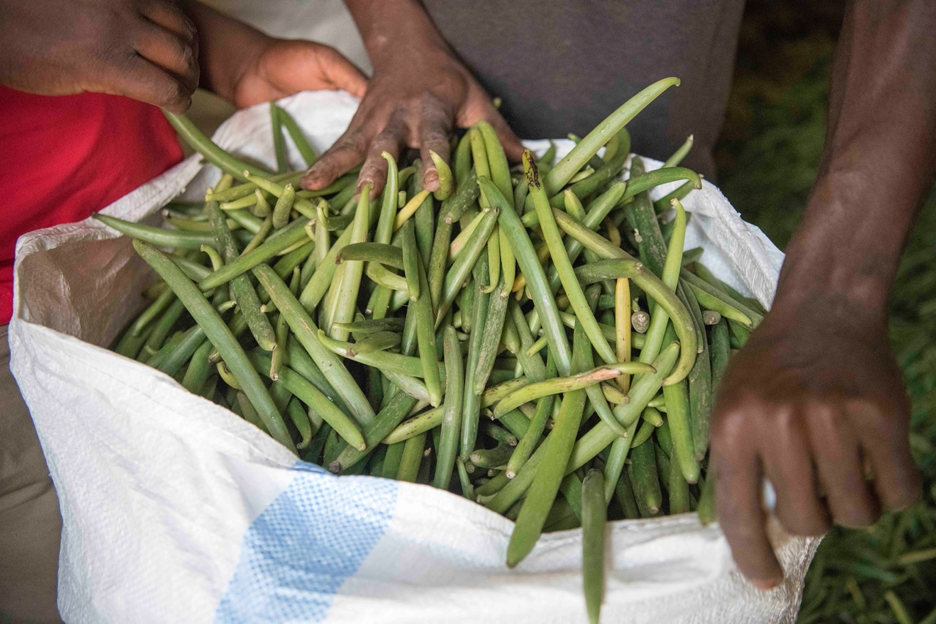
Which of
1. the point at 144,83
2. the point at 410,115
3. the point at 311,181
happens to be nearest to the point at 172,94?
the point at 144,83

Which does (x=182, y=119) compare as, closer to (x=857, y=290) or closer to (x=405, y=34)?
(x=405, y=34)

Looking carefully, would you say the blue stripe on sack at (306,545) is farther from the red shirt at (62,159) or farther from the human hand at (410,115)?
the red shirt at (62,159)

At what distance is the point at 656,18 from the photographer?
117cm

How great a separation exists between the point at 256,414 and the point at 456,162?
1.61 feet

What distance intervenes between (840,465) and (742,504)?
0.08 m

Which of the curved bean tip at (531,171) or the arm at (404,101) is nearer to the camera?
the curved bean tip at (531,171)

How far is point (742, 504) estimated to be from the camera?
568 mm

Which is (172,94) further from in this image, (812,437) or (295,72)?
(812,437)

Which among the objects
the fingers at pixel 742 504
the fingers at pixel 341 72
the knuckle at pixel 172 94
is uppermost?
the fingers at pixel 341 72

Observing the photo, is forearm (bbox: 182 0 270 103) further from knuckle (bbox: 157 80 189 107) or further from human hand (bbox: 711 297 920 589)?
human hand (bbox: 711 297 920 589)

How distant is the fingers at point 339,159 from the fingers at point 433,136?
102mm

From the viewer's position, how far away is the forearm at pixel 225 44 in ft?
4.36

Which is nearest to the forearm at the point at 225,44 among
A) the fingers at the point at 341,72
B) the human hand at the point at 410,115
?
the fingers at the point at 341,72

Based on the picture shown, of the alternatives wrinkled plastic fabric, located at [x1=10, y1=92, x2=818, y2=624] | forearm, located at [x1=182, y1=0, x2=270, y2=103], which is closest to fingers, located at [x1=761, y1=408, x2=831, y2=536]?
wrinkled plastic fabric, located at [x1=10, y1=92, x2=818, y2=624]
